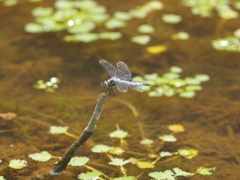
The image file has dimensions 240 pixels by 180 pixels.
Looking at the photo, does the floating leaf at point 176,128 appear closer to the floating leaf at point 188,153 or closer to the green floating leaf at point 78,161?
the floating leaf at point 188,153

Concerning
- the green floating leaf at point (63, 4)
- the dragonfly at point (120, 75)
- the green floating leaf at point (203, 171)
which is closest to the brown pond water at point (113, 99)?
the green floating leaf at point (203, 171)

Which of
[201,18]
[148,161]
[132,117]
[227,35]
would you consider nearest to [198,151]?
[148,161]

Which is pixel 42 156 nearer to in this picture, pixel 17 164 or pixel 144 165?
pixel 17 164

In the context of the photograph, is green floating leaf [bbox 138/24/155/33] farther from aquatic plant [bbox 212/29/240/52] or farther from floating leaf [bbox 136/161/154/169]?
floating leaf [bbox 136/161/154/169]

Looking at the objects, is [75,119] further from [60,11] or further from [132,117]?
[60,11]

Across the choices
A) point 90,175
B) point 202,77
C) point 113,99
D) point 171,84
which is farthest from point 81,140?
point 202,77

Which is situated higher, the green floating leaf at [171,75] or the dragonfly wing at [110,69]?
the green floating leaf at [171,75]

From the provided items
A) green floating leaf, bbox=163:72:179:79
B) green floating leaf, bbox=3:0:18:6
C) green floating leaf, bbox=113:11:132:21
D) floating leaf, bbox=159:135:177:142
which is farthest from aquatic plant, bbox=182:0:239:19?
floating leaf, bbox=159:135:177:142

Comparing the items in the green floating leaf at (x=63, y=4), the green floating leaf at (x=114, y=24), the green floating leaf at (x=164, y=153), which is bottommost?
the green floating leaf at (x=164, y=153)
